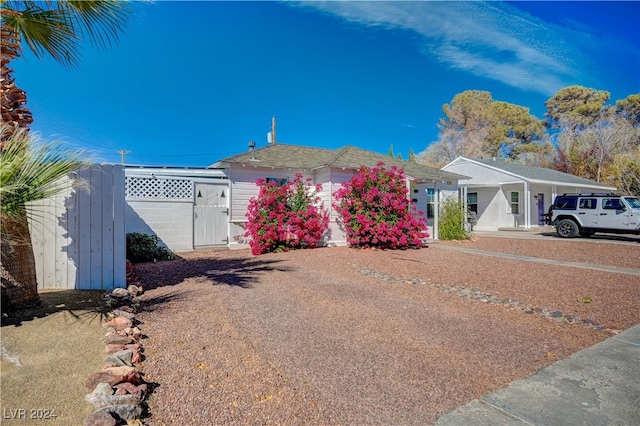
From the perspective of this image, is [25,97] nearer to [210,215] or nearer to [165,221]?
[165,221]

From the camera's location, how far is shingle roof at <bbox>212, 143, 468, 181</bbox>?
39.1 feet

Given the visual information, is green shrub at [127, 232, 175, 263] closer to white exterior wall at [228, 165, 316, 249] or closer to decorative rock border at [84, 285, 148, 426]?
white exterior wall at [228, 165, 316, 249]

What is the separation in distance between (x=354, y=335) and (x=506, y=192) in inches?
797

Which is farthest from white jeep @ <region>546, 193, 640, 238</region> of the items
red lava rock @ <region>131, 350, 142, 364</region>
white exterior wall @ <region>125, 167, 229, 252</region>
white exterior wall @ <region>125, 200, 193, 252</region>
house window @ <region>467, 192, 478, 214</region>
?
red lava rock @ <region>131, 350, 142, 364</region>

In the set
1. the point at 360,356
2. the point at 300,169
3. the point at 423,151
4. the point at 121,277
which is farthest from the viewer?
the point at 423,151

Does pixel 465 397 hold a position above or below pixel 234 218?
below

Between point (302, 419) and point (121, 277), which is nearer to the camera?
point (302, 419)

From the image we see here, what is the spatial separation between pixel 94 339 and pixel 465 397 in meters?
3.28

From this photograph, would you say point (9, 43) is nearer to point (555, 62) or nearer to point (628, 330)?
point (628, 330)

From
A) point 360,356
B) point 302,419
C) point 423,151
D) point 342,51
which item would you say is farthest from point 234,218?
point 423,151

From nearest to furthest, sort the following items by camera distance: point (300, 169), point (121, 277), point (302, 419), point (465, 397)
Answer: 1. point (302, 419)
2. point (465, 397)
3. point (121, 277)
4. point (300, 169)

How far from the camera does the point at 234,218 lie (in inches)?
452

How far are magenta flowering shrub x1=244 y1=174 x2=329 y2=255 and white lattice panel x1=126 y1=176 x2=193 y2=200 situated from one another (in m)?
2.36

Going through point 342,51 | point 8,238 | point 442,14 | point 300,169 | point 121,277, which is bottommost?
point 121,277
